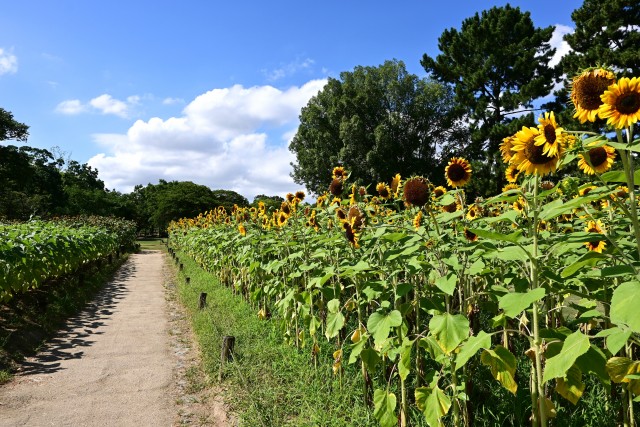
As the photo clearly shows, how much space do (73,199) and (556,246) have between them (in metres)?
50.7

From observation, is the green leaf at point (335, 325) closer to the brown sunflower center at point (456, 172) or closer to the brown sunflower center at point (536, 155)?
the brown sunflower center at point (456, 172)

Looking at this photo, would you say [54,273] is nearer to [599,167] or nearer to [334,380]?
[334,380]

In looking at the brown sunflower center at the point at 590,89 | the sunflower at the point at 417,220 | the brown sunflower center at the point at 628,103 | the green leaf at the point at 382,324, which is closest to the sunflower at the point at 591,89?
the brown sunflower center at the point at 590,89

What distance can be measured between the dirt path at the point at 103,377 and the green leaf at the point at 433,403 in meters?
1.90

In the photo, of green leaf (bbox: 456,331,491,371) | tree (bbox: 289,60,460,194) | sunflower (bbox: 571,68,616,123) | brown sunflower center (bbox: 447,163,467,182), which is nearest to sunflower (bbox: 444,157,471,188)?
brown sunflower center (bbox: 447,163,467,182)

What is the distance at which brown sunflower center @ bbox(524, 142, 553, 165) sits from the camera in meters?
1.65

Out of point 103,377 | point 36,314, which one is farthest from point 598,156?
point 36,314

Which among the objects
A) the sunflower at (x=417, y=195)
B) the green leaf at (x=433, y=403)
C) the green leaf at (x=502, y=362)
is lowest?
the green leaf at (x=433, y=403)

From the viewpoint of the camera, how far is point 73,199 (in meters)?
45.7

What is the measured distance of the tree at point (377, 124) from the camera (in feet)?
91.7

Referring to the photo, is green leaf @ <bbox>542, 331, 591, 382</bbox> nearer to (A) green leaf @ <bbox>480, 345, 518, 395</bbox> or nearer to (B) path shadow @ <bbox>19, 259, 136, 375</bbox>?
(A) green leaf @ <bbox>480, 345, 518, 395</bbox>

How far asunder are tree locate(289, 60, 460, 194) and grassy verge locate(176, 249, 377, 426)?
22.9 metres

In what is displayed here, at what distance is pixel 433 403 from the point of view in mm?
1947

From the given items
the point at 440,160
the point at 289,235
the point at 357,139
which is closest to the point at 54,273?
the point at 289,235
